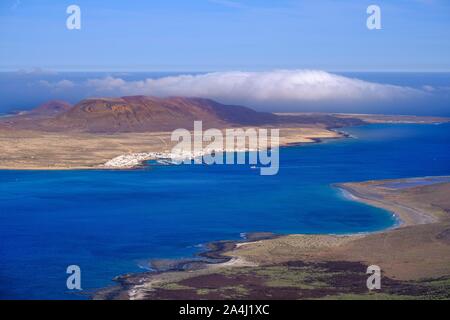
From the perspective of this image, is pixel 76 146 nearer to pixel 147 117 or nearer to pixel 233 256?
pixel 147 117

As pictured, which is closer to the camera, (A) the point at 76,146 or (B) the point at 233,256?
(B) the point at 233,256

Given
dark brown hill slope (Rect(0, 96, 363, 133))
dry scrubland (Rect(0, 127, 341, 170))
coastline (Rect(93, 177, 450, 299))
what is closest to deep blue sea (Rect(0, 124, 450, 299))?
coastline (Rect(93, 177, 450, 299))

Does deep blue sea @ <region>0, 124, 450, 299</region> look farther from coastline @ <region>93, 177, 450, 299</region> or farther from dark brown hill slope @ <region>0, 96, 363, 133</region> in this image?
dark brown hill slope @ <region>0, 96, 363, 133</region>

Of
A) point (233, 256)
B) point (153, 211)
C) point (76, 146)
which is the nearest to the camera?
point (233, 256)

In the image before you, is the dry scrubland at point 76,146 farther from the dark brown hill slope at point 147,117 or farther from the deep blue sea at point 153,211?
the dark brown hill slope at point 147,117

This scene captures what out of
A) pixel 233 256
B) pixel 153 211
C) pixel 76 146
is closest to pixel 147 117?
pixel 76 146

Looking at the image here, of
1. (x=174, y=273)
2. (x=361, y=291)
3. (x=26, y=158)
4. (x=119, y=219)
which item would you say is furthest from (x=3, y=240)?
(x=26, y=158)
